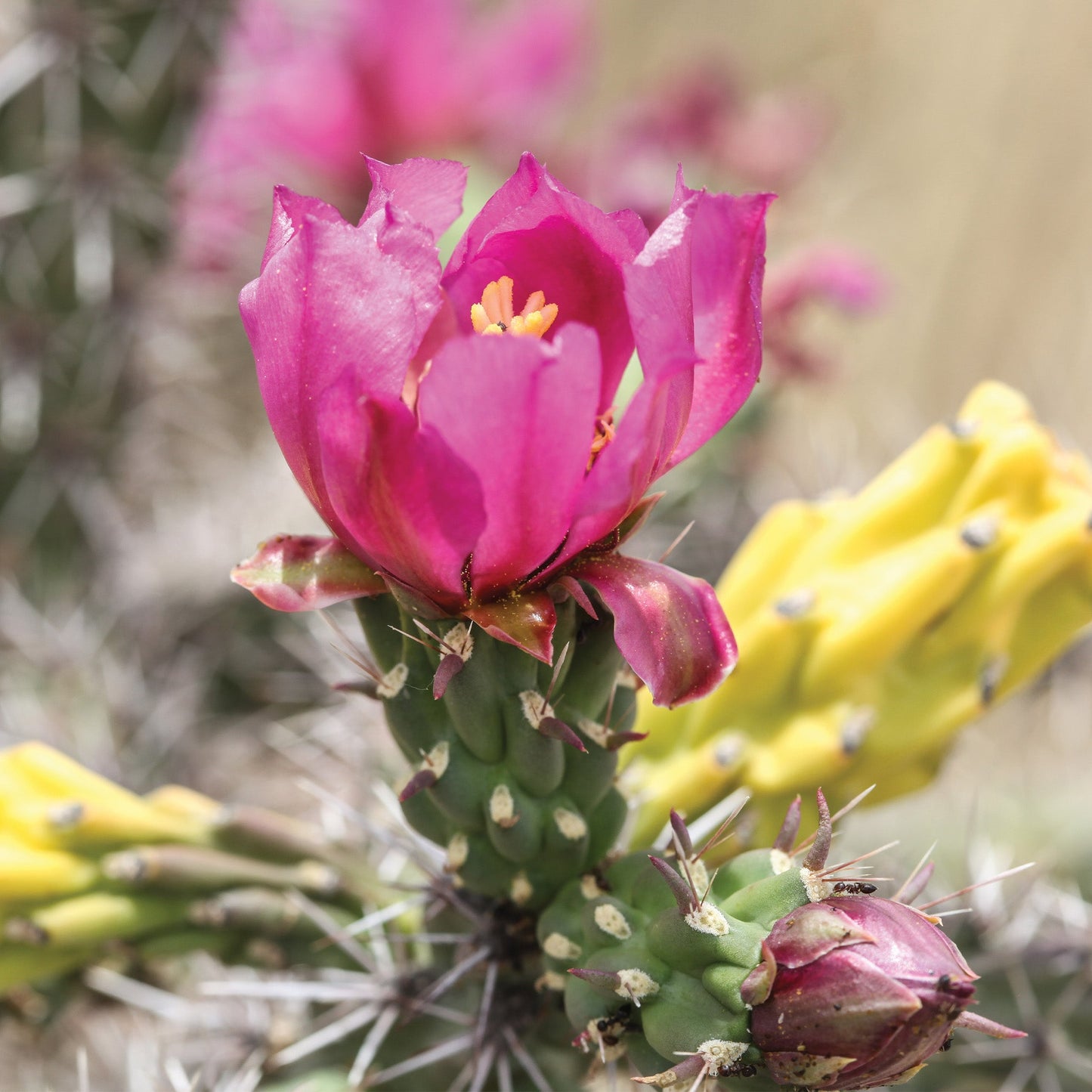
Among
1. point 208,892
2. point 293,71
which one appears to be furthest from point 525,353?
point 293,71

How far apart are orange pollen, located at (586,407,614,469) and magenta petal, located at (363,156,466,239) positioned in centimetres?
10

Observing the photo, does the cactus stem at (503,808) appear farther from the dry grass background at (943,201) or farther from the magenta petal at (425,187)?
the dry grass background at (943,201)

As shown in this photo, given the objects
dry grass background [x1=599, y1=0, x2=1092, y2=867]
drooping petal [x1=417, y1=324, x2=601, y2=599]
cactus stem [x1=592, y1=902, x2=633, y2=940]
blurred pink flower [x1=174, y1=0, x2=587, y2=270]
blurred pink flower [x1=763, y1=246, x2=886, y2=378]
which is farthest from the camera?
dry grass background [x1=599, y1=0, x2=1092, y2=867]

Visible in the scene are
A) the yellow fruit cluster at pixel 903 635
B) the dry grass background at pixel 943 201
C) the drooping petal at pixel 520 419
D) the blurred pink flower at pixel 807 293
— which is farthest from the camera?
the dry grass background at pixel 943 201

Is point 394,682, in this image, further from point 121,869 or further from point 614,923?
point 121,869

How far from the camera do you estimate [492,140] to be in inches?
70.1

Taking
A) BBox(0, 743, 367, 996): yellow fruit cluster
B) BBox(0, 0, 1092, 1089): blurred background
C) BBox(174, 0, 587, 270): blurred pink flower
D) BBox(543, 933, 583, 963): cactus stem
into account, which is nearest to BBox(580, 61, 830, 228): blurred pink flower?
BBox(0, 0, 1092, 1089): blurred background

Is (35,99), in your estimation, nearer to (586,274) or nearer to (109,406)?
(109,406)

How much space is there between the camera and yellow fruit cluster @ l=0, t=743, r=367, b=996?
667 mm

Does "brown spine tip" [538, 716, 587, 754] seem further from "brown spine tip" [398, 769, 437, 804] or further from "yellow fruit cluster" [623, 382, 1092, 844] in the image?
"yellow fruit cluster" [623, 382, 1092, 844]

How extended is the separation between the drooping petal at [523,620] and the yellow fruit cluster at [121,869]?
13.2 inches

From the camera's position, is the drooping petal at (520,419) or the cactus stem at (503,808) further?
the cactus stem at (503,808)

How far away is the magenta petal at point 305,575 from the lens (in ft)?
1.52

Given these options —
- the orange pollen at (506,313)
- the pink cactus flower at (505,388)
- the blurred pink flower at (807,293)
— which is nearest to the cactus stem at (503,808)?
the pink cactus flower at (505,388)
